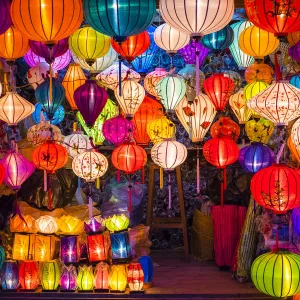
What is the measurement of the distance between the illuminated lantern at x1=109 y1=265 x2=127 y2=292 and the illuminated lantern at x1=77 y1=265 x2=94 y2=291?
0.20m

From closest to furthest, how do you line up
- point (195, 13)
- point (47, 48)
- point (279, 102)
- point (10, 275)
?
point (195, 13) → point (279, 102) → point (47, 48) → point (10, 275)

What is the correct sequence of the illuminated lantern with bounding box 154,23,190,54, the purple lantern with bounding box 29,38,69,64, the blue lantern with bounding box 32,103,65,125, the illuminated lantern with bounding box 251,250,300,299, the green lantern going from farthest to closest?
the blue lantern with bounding box 32,103,65,125
the green lantern
the illuminated lantern with bounding box 154,23,190,54
the purple lantern with bounding box 29,38,69,64
the illuminated lantern with bounding box 251,250,300,299

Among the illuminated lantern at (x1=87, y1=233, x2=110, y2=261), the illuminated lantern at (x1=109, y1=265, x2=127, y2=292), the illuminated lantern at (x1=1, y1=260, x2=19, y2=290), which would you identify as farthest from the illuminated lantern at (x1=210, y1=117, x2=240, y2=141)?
the illuminated lantern at (x1=1, y1=260, x2=19, y2=290)

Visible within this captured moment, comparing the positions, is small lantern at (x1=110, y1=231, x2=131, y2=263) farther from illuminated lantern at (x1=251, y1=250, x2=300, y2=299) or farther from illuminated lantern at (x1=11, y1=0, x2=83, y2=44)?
illuminated lantern at (x1=11, y1=0, x2=83, y2=44)

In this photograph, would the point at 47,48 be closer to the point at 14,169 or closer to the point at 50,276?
the point at 14,169

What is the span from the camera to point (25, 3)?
15.1ft

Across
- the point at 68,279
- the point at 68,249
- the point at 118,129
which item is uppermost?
the point at 118,129

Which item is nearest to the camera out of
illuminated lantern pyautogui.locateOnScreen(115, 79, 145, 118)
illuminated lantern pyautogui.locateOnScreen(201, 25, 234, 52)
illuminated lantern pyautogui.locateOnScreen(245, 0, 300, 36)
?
illuminated lantern pyautogui.locateOnScreen(245, 0, 300, 36)

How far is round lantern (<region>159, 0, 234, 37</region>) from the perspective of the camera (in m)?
4.68

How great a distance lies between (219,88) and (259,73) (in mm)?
409

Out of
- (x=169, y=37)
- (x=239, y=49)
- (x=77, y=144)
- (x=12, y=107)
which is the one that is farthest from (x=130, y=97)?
(x=77, y=144)

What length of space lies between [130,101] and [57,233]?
184cm

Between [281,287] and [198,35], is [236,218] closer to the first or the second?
[281,287]

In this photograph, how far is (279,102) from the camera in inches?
218
